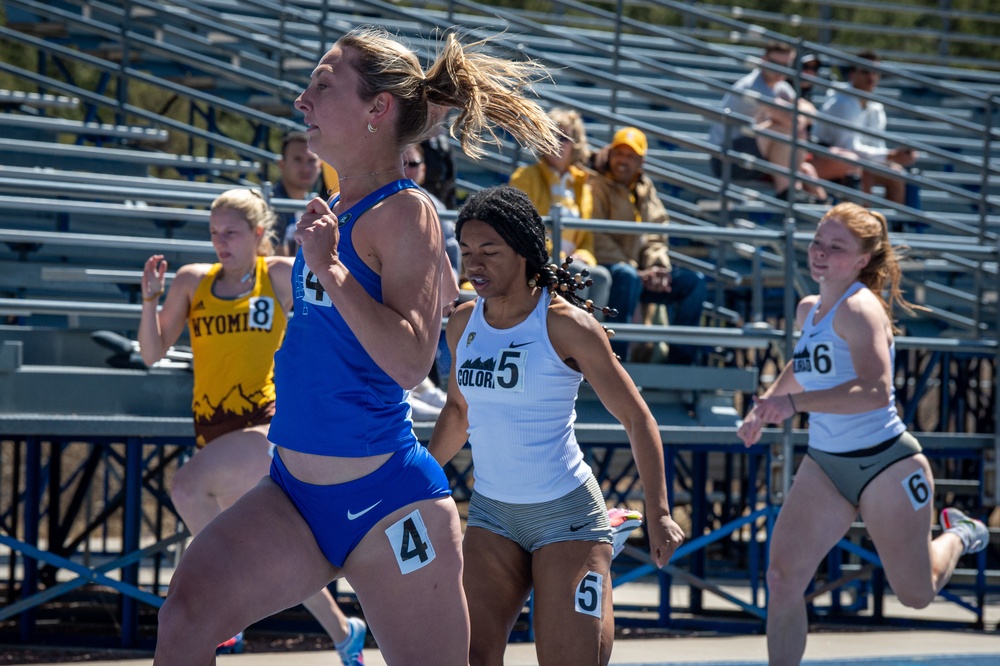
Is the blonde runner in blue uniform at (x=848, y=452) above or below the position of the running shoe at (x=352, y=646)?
above

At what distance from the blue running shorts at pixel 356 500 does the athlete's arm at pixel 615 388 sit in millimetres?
926

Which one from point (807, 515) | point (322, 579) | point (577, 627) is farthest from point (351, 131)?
point (807, 515)

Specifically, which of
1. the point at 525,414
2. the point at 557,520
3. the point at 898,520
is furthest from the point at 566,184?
the point at 557,520

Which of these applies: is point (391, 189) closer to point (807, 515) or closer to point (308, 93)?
point (308, 93)

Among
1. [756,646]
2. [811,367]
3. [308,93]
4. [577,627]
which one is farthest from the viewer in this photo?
[756,646]

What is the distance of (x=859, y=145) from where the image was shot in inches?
460

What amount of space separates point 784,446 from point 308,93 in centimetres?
489

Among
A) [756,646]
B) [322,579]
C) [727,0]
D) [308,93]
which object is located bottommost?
[756,646]

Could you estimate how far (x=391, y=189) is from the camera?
3.05m

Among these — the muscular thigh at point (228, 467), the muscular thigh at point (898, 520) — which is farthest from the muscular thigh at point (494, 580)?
the muscular thigh at point (898, 520)

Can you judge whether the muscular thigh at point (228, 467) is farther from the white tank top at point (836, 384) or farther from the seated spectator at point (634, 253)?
the seated spectator at point (634, 253)

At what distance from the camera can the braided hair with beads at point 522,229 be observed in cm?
396

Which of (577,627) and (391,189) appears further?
(577,627)

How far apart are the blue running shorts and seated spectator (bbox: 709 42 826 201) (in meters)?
7.76
